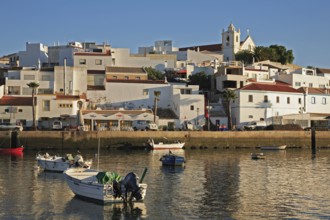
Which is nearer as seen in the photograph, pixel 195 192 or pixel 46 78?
pixel 195 192

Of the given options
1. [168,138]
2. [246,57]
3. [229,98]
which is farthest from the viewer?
[246,57]

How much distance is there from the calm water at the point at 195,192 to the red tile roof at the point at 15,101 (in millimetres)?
22671

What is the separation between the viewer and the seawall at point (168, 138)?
228ft

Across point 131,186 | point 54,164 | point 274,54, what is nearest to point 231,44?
point 274,54

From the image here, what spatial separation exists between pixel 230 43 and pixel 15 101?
73.8 metres

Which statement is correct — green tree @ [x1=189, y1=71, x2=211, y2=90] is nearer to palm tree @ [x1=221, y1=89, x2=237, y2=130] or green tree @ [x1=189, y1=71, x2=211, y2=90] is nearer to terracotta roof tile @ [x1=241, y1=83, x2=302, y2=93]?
terracotta roof tile @ [x1=241, y1=83, x2=302, y2=93]

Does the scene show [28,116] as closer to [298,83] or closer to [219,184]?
[219,184]

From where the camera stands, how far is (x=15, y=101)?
80188mm

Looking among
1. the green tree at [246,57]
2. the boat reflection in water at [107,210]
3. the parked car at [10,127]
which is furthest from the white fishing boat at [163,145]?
the green tree at [246,57]

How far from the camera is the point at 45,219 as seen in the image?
27.2 meters

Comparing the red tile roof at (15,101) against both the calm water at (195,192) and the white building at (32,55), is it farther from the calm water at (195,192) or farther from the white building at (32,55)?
the white building at (32,55)

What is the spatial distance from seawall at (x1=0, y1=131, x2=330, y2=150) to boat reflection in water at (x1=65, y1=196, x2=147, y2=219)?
34399mm

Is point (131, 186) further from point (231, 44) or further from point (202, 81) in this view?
point (231, 44)

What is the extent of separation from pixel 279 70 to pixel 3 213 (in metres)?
96.2
